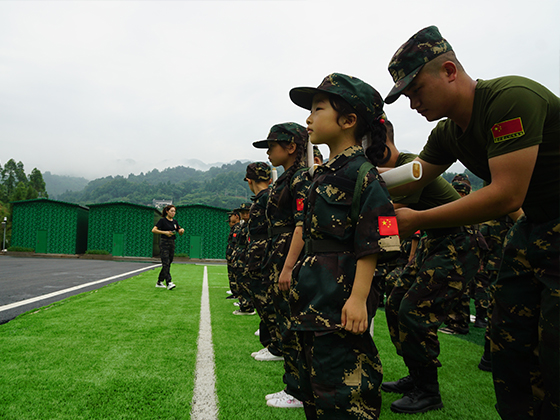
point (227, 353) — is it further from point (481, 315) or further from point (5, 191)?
point (5, 191)

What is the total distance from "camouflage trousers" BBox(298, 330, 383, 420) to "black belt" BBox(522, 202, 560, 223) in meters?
1.05

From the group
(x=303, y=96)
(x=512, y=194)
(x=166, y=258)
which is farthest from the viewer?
(x=166, y=258)

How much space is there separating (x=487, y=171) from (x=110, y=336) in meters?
4.28

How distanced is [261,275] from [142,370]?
1.44 metres

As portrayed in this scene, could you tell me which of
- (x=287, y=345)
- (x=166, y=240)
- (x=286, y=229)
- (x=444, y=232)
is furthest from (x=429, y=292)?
(x=166, y=240)

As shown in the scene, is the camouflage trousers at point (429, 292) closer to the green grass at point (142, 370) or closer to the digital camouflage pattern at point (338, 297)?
the green grass at point (142, 370)

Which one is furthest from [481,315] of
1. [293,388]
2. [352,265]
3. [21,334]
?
[21,334]

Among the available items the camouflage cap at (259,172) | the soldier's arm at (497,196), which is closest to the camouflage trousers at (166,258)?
the camouflage cap at (259,172)

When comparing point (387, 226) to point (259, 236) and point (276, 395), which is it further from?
point (259, 236)

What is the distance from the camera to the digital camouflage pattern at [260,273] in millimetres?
3719

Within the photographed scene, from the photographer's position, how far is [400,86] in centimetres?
193

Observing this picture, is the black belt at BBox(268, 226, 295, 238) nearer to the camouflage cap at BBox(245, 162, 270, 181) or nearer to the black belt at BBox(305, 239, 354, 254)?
the black belt at BBox(305, 239, 354, 254)

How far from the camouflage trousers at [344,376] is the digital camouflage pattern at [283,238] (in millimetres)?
869

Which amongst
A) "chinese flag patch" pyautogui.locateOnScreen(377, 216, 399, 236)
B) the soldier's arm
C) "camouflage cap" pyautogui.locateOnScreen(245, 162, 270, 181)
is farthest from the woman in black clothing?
the soldier's arm
